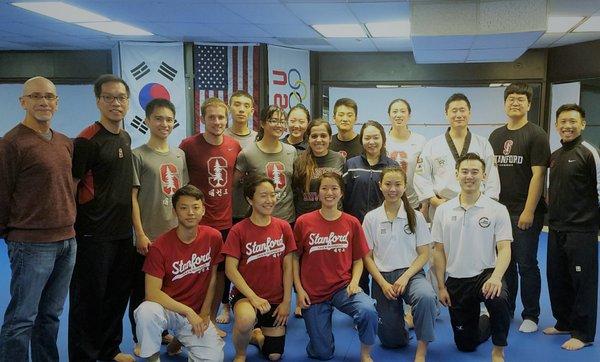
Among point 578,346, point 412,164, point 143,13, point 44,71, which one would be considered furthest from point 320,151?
point 44,71

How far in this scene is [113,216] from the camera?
282cm

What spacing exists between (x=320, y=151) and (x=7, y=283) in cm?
367

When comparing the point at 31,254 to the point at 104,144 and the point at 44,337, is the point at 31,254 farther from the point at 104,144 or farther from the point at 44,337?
the point at 104,144

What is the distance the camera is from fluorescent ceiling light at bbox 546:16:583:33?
572 centimetres

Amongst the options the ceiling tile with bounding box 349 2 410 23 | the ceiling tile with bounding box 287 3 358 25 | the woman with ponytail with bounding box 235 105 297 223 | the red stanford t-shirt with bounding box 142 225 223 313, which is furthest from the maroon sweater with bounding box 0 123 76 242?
the ceiling tile with bounding box 349 2 410 23

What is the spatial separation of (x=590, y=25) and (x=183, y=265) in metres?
6.05

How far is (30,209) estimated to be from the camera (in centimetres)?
242

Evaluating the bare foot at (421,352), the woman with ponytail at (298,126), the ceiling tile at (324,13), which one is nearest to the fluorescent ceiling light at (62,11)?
the ceiling tile at (324,13)

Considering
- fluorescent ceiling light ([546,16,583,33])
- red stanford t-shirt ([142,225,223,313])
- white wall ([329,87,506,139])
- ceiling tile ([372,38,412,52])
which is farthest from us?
white wall ([329,87,506,139])

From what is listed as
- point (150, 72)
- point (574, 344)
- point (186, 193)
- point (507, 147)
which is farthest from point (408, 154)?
point (150, 72)

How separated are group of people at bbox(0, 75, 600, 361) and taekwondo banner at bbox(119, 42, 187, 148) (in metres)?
3.91

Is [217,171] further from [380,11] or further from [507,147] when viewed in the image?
[380,11]

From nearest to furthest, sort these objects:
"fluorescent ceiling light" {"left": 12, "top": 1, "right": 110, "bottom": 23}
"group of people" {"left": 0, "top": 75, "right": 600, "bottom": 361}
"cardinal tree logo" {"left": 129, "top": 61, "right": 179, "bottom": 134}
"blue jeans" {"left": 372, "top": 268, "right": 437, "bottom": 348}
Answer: "group of people" {"left": 0, "top": 75, "right": 600, "bottom": 361} → "blue jeans" {"left": 372, "top": 268, "right": 437, "bottom": 348} → "fluorescent ceiling light" {"left": 12, "top": 1, "right": 110, "bottom": 23} → "cardinal tree logo" {"left": 129, "top": 61, "right": 179, "bottom": 134}

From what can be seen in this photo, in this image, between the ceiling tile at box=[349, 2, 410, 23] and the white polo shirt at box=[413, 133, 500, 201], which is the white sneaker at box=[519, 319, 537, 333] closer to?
the white polo shirt at box=[413, 133, 500, 201]
